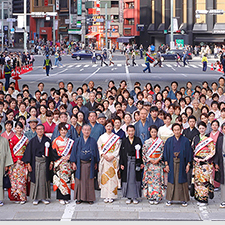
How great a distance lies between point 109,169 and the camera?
9781 millimetres

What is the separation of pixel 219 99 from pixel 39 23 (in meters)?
98.2

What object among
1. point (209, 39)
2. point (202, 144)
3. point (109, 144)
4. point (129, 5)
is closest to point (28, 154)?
point (109, 144)

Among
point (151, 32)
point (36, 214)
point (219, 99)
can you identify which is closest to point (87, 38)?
point (151, 32)

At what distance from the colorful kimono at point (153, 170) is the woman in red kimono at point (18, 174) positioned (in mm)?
2319

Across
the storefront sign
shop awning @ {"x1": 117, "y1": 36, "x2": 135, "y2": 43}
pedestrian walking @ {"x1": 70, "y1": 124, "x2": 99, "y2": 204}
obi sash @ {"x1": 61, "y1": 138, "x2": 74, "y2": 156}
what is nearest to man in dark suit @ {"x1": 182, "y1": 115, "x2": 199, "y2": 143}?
pedestrian walking @ {"x1": 70, "y1": 124, "x2": 99, "y2": 204}

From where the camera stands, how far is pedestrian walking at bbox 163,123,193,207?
9.41 m

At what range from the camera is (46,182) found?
963cm

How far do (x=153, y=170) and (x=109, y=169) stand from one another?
2.86ft

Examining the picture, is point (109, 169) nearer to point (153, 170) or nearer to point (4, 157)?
point (153, 170)

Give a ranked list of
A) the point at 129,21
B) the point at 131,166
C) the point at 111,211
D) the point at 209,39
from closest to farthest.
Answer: the point at 111,211 < the point at 131,166 < the point at 209,39 < the point at 129,21

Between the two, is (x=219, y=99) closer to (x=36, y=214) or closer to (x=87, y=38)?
(x=36, y=214)

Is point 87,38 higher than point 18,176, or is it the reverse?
point 87,38

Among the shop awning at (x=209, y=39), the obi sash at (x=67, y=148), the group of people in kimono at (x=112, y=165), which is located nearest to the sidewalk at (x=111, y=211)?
the group of people in kimono at (x=112, y=165)

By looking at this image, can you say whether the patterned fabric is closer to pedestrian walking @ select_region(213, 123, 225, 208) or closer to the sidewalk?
the sidewalk
